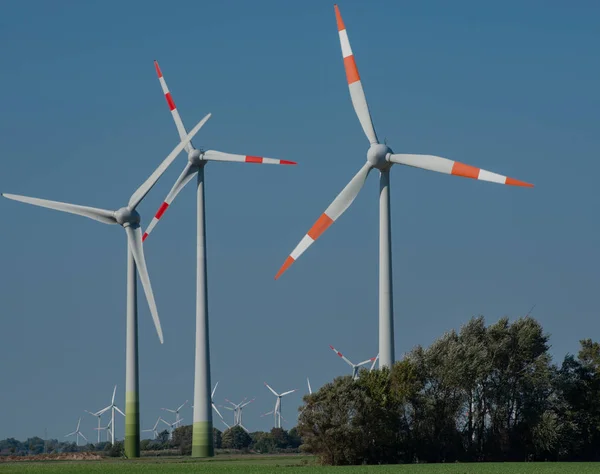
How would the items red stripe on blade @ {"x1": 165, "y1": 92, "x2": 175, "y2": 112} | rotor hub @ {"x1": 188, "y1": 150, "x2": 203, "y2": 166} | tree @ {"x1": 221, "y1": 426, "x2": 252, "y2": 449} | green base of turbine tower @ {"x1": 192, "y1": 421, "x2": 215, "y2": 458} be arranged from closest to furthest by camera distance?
1. green base of turbine tower @ {"x1": 192, "y1": 421, "x2": 215, "y2": 458}
2. rotor hub @ {"x1": 188, "y1": 150, "x2": 203, "y2": 166}
3. red stripe on blade @ {"x1": 165, "y1": 92, "x2": 175, "y2": 112}
4. tree @ {"x1": 221, "y1": 426, "x2": 252, "y2": 449}

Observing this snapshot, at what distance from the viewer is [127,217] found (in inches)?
4279

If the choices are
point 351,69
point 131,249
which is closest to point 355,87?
point 351,69

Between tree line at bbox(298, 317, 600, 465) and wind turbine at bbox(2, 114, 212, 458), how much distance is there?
24209mm

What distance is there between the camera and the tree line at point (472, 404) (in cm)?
8681

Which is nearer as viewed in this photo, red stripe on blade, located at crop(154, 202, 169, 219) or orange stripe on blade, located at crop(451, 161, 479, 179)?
orange stripe on blade, located at crop(451, 161, 479, 179)

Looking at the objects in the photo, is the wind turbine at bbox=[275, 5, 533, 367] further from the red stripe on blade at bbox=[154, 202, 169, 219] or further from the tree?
the tree

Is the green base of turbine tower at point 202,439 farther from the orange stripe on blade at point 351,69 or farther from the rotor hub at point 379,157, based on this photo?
the orange stripe on blade at point 351,69

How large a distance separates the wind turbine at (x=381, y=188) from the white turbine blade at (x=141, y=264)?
20.6 metres

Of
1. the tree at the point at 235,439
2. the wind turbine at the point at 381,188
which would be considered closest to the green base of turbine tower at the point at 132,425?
the wind turbine at the point at 381,188

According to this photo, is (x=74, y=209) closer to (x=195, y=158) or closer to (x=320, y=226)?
(x=195, y=158)

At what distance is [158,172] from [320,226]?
29542mm

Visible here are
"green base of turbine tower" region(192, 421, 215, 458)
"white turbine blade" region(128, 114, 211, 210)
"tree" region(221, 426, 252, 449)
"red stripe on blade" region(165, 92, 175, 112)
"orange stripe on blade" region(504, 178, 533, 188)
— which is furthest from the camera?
"tree" region(221, 426, 252, 449)

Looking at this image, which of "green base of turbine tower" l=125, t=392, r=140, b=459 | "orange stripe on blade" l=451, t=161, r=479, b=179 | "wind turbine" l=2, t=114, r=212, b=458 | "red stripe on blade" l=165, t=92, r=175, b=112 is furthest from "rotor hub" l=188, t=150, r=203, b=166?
"orange stripe on blade" l=451, t=161, r=479, b=179

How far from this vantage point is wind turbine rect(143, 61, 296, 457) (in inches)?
3892
